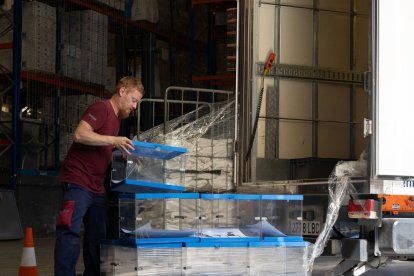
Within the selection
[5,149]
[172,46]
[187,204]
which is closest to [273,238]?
[187,204]

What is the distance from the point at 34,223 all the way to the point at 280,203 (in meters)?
10.5

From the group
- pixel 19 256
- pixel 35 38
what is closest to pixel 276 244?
pixel 19 256

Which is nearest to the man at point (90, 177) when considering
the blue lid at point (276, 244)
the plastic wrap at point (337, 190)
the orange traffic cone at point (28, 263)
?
the orange traffic cone at point (28, 263)

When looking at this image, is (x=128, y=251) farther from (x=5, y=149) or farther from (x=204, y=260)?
(x=5, y=149)

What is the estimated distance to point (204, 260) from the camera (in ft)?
20.0

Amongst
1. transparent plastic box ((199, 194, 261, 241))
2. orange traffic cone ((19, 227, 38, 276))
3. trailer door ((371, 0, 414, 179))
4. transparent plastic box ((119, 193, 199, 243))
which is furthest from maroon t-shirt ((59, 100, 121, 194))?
trailer door ((371, 0, 414, 179))

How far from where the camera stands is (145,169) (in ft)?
21.1

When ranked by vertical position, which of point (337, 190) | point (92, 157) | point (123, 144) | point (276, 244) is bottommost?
point (276, 244)

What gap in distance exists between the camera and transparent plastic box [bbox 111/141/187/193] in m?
6.26

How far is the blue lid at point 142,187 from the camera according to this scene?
6.23 metres

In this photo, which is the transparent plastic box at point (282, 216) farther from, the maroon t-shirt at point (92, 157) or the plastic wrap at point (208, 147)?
the plastic wrap at point (208, 147)

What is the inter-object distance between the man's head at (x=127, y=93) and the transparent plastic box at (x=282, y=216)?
1.30 meters

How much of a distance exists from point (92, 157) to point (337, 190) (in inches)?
84.3

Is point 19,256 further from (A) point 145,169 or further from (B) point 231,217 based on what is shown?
(B) point 231,217
